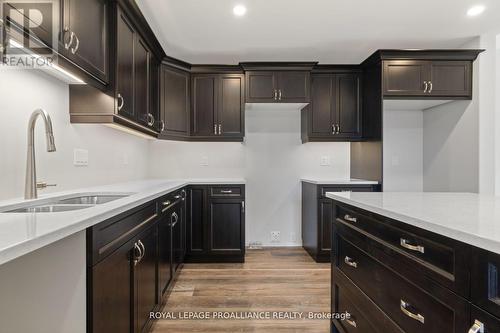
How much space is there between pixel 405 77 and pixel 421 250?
2622mm

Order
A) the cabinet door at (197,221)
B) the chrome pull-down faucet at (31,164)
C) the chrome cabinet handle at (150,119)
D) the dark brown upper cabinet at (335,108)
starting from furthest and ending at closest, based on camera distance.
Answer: the dark brown upper cabinet at (335,108) < the cabinet door at (197,221) < the chrome cabinet handle at (150,119) < the chrome pull-down faucet at (31,164)

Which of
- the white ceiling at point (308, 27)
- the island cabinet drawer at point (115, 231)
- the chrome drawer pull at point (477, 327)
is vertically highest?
the white ceiling at point (308, 27)

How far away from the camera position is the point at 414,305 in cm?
96

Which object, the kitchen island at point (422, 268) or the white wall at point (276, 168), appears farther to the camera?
the white wall at point (276, 168)

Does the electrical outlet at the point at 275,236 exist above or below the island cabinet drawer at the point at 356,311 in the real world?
below

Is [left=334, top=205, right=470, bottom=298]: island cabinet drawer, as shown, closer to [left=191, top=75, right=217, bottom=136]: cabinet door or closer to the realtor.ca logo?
the realtor.ca logo

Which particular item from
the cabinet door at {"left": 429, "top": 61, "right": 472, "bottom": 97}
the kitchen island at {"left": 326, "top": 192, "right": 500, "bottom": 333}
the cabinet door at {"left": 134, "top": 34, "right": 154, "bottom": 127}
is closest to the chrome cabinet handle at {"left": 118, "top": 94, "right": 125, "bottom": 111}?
the cabinet door at {"left": 134, "top": 34, "right": 154, "bottom": 127}

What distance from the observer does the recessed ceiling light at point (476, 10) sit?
90.0 inches

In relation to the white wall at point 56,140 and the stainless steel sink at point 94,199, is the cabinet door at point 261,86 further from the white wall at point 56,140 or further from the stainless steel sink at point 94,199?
the stainless steel sink at point 94,199

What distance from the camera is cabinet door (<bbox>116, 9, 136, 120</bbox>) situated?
1.99 meters

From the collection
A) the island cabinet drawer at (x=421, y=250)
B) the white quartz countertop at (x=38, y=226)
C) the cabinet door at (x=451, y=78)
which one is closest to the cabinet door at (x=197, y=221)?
the white quartz countertop at (x=38, y=226)

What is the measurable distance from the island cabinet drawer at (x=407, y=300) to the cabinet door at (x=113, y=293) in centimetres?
114

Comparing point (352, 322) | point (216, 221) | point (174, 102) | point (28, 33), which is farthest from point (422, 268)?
point (174, 102)

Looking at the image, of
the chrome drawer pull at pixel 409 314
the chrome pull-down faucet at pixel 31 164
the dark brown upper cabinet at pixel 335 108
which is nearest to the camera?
the chrome drawer pull at pixel 409 314
